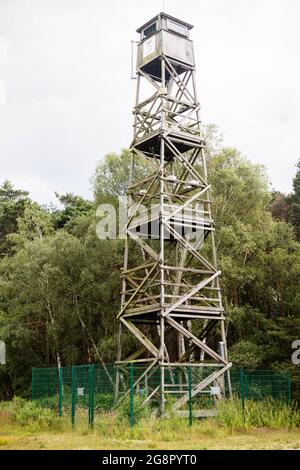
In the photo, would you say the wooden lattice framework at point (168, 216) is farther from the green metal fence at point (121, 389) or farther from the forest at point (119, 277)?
the forest at point (119, 277)

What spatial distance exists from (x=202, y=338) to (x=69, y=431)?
6.85m

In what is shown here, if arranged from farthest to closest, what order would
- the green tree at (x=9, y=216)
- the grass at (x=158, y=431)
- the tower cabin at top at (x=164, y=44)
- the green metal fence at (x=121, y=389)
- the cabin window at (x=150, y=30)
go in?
the green tree at (x=9, y=216) → the cabin window at (x=150, y=30) → the tower cabin at top at (x=164, y=44) → the green metal fence at (x=121, y=389) → the grass at (x=158, y=431)

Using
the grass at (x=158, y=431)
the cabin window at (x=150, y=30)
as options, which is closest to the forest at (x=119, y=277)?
the grass at (x=158, y=431)

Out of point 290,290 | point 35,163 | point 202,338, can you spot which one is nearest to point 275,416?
point 202,338

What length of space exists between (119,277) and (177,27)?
10.6m

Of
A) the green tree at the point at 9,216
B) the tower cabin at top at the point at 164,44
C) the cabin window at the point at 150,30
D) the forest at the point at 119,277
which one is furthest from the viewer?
the green tree at the point at 9,216

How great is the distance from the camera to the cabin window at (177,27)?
20.9 meters

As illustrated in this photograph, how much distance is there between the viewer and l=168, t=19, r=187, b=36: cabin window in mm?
20938

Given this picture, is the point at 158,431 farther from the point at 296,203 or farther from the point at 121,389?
the point at 296,203

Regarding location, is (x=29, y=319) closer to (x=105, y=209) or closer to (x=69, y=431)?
(x=105, y=209)

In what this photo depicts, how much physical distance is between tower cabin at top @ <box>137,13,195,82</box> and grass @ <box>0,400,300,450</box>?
40.0 feet

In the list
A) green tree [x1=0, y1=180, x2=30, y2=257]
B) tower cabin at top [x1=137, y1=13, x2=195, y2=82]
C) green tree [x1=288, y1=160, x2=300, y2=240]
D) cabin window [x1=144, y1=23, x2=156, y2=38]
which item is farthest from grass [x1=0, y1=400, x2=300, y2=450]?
green tree [x1=0, y1=180, x2=30, y2=257]

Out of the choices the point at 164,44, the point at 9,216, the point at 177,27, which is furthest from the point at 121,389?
the point at 9,216

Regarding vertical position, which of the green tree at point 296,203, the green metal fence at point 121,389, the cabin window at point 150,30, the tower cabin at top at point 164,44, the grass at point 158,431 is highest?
the cabin window at point 150,30
